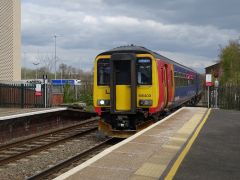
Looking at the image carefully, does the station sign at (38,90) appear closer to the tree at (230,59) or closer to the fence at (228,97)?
the fence at (228,97)

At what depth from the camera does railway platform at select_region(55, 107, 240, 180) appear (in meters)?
7.89

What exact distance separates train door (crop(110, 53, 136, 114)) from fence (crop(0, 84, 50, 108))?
13.9m

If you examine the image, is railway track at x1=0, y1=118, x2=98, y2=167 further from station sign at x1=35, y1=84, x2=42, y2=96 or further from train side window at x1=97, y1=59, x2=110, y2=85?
station sign at x1=35, y1=84, x2=42, y2=96

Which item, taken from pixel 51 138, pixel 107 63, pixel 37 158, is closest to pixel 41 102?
pixel 51 138

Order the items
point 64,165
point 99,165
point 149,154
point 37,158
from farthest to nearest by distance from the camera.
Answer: point 37,158 → point 64,165 → point 149,154 → point 99,165

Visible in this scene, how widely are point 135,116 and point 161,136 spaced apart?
10.7 ft

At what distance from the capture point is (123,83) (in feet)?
51.7

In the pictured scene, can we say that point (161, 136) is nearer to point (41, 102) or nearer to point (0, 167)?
point (0, 167)

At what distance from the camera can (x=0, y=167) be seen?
11336 millimetres

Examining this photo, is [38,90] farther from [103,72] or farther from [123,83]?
[123,83]

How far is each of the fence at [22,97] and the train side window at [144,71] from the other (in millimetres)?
14198

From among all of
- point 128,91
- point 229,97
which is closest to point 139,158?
point 128,91

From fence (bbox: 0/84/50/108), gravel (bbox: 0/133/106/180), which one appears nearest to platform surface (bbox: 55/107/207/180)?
gravel (bbox: 0/133/106/180)

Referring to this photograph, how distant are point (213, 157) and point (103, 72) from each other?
7205mm
